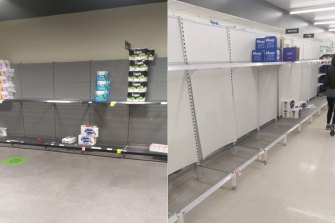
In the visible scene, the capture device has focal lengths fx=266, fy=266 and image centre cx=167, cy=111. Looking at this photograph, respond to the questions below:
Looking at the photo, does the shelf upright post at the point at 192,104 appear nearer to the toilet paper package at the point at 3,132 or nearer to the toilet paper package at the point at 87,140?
the toilet paper package at the point at 87,140

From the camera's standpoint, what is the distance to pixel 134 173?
12.6 feet

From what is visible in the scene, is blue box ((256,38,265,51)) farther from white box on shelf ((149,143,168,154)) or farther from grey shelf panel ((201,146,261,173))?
white box on shelf ((149,143,168,154))

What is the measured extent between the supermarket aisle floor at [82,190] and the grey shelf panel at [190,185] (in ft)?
1.55

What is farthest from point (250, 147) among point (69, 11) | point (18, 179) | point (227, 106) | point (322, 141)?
point (69, 11)

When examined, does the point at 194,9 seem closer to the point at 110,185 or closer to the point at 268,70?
the point at 268,70

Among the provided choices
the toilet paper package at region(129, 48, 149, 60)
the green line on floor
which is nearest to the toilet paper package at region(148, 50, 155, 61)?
the toilet paper package at region(129, 48, 149, 60)

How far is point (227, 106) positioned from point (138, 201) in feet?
5.17

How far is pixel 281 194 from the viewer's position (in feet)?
9.40

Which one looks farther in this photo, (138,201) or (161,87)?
(161,87)

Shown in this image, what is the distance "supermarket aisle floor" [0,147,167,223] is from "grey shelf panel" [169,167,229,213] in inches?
18.7

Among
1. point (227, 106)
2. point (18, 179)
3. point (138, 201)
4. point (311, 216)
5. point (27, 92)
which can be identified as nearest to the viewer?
point (311, 216)

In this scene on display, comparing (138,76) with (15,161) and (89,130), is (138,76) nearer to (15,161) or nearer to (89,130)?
(89,130)

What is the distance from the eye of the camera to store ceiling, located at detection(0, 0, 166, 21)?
150 inches

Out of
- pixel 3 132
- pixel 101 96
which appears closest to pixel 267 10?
pixel 101 96
